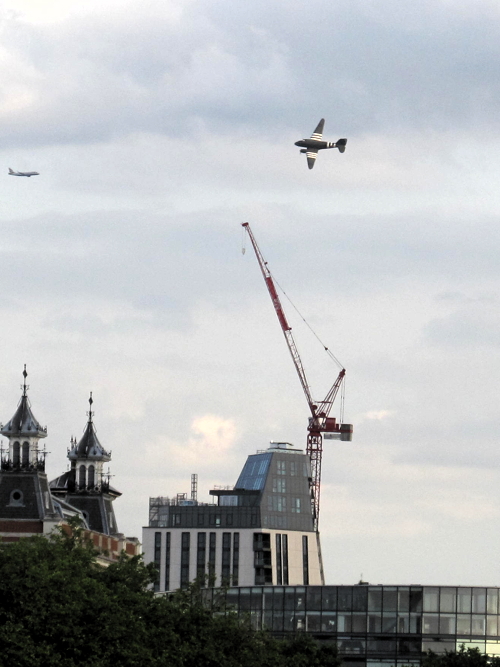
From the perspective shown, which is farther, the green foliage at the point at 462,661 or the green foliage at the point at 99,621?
the green foliage at the point at 462,661

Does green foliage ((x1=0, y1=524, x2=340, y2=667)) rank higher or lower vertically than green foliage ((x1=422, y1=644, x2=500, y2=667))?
higher

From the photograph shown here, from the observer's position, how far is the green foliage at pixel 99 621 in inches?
4803

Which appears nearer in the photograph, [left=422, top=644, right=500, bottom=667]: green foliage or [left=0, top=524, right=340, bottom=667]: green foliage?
[left=0, top=524, right=340, bottom=667]: green foliage

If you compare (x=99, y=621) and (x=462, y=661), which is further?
(x=462, y=661)

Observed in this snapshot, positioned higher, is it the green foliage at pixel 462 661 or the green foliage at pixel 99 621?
the green foliage at pixel 99 621

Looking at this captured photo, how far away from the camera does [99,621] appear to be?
413ft

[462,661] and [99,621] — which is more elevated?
[99,621]

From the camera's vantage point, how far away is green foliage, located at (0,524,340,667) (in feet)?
400

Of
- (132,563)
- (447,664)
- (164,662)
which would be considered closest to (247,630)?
(132,563)

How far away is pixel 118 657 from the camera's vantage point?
126 m

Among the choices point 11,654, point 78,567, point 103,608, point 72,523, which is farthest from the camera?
point 72,523

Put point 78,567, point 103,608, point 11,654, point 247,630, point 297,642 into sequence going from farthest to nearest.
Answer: point 297,642, point 247,630, point 78,567, point 103,608, point 11,654

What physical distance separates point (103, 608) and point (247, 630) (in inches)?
1104

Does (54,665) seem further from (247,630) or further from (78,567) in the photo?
(247,630)
